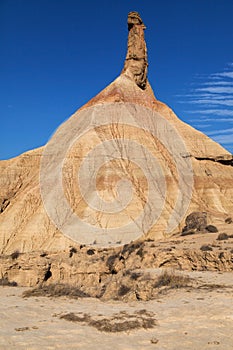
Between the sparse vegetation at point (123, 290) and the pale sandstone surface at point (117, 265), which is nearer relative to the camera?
the sparse vegetation at point (123, 290)

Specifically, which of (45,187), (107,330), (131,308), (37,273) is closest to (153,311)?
(131,308)

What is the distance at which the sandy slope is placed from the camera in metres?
7.74

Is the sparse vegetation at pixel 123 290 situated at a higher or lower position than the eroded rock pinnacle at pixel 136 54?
lower

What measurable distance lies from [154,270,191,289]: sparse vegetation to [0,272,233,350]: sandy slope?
71cm

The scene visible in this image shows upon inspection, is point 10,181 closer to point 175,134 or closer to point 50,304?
point 175,134

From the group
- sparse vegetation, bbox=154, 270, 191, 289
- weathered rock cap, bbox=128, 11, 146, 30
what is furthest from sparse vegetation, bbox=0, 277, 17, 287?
weathered rock cap, bbox=128, 11, 146, 30

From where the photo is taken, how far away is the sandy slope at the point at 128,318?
774cm

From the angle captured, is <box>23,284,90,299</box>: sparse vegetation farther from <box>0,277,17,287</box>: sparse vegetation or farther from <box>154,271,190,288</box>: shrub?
<box>0,277,17,287</box>: sparse vegetation

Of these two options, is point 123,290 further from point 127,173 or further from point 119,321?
point 127,173

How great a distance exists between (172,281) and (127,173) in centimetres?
2345


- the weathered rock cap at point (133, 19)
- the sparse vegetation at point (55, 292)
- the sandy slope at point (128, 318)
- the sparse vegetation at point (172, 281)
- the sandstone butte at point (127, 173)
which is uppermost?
the weathered rock cap at point (133, 19)

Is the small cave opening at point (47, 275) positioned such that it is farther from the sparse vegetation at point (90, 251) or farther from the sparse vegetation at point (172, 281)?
the sparse vegetation at point (172, 281)

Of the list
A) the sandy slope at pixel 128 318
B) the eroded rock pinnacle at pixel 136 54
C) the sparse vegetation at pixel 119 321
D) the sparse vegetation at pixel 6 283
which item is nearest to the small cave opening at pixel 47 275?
the sparse vegetation at pixel 6 283

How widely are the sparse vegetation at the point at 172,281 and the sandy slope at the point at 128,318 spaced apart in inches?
28.1
